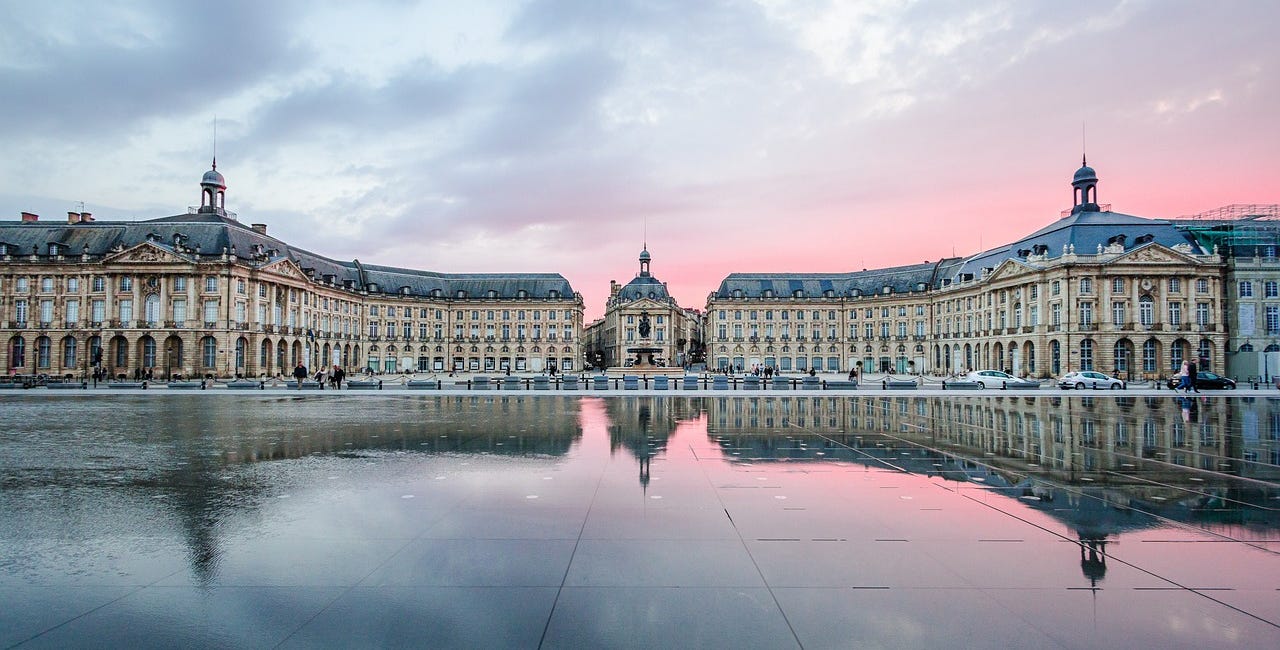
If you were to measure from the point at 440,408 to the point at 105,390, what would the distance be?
108ft

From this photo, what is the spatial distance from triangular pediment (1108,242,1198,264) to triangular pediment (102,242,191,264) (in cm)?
9635

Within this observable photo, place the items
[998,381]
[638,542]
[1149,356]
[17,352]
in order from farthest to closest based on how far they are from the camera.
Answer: [17,352] < [1149,356] < [998,381] < [638,542]

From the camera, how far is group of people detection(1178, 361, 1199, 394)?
39594 millimetres

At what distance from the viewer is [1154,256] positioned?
63.8 metres

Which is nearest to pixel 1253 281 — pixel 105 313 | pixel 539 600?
pixel 539 600

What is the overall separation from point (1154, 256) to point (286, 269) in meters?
94.6

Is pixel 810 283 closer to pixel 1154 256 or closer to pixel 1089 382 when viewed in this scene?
pixel 1154 256

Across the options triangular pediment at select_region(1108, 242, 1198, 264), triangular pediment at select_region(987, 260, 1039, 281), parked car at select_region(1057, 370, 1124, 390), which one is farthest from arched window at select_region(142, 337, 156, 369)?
triangular pediment at select_region(1108, 242, 1198, 264)

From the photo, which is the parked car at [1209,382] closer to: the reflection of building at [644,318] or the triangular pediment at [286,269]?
the reflection of building at [644,318]

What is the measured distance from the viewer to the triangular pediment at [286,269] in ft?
235

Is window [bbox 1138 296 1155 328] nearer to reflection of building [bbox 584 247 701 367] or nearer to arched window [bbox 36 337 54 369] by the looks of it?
reflection of building [bbox 584 247 701 367]

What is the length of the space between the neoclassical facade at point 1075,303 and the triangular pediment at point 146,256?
258 feet

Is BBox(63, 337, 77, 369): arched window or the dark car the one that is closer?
the dark car

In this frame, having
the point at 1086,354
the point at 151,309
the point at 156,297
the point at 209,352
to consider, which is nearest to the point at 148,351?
the point at 151,309
